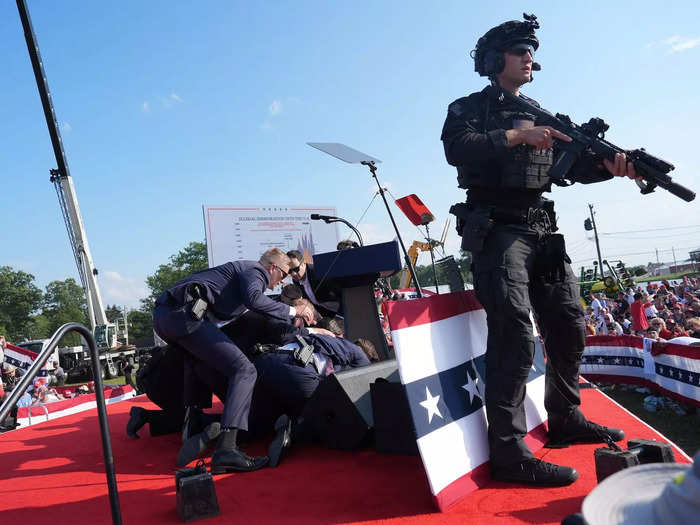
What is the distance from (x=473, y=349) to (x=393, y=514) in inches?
42.7

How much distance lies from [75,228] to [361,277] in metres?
17.4

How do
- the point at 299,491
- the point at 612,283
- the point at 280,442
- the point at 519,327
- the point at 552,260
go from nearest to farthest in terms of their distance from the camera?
the point at 519,327 → the point at 299,491 → the point at 552,260 → the point at 280,442 → the point at 612,283

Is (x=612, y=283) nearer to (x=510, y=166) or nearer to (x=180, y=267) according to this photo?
(x=510, y=166)

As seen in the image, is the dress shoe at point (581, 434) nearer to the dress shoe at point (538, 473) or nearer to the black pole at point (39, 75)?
the dress shoe at point (538, 473)

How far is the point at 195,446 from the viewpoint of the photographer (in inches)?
140

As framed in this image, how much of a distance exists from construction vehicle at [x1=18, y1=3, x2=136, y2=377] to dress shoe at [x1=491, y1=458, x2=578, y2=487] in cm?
1741

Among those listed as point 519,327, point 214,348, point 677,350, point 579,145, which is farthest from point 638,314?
point 214,348

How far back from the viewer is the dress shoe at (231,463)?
3.21 m

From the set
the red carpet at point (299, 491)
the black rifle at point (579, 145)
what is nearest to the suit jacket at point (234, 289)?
the red carpet at point (299, 491)

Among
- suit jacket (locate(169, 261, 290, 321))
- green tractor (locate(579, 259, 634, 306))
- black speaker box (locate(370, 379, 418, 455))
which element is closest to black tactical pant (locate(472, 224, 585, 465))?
black speaker box (locate(370, 379, 418, 455))

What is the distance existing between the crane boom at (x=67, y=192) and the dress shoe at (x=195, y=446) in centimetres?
1831

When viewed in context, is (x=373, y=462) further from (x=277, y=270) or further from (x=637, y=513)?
(x=637, y=513)

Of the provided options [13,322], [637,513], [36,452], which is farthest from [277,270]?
[13,322]

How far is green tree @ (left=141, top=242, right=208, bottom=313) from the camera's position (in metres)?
64.6
